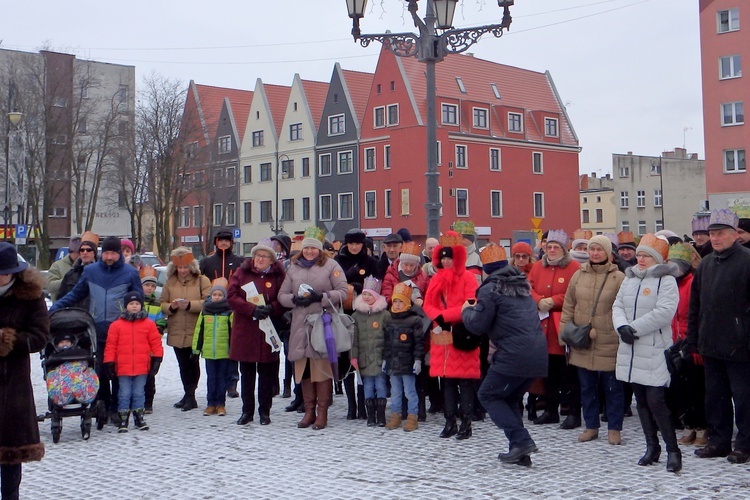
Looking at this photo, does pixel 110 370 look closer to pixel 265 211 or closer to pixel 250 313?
pixel 250 313

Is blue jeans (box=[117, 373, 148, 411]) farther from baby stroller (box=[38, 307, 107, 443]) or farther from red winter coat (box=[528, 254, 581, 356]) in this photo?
red winter coat (box=[528, 254, 581, 356])

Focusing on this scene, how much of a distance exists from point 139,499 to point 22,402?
1.36 metres

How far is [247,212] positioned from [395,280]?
2280 inches

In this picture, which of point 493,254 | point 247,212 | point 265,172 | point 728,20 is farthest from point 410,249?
point 247,212

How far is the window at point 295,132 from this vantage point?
62597mm

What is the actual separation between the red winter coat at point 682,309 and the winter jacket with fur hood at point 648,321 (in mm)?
838

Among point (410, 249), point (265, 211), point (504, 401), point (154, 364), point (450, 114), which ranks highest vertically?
point (450, 114)

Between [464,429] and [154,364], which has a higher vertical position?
[154,364]

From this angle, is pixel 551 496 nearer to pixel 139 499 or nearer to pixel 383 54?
pixel 139 499

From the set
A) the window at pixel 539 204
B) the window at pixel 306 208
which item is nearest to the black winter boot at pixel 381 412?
the window at pixel 539 204

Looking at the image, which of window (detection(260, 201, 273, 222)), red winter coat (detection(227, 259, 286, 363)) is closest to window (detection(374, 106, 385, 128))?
window (detection(260, 201, 273, 222))

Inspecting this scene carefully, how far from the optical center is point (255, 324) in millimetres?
9523

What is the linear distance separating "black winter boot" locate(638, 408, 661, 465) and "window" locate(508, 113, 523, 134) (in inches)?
2041

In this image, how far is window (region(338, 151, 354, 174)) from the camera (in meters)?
58.0
